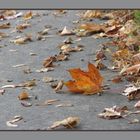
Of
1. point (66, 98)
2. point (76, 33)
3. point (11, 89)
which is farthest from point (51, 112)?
point (76, 33)

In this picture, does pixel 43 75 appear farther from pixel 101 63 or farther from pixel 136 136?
pixel 136 136

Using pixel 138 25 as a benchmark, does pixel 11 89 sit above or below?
below

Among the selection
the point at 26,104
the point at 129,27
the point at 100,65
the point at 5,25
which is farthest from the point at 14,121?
the point at 129,27

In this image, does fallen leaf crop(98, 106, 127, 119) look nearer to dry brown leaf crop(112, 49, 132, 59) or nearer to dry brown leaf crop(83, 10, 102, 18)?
dry brown leaf crop(112, 49, 132, 59)

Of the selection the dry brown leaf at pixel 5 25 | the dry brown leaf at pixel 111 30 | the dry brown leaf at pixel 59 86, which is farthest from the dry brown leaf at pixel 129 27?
the dry brown leaf at pixel 5 25

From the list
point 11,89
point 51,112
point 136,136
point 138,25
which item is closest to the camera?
point 136,136

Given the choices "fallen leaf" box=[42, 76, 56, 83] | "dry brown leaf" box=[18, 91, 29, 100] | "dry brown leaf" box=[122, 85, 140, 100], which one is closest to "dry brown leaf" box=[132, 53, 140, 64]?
"dry brown leaf" box=[122, 85, 140, 100]
